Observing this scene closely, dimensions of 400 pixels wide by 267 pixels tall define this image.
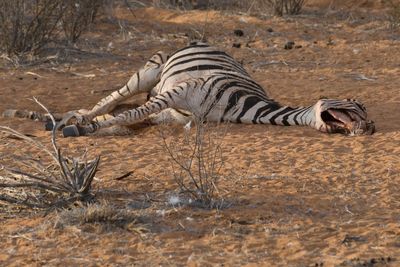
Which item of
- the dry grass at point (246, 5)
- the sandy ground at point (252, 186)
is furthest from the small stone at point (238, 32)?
the sandy ground at point (252, 186)

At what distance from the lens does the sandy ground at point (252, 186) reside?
379 cm

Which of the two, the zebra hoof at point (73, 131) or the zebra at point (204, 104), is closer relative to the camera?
the zebra at point (204, 104)

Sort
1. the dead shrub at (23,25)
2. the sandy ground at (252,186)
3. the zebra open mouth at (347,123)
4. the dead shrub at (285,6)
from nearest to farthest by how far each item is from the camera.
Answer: the sandy ground at (252,186), the zebra open mouth at (347,123), the dead shrub at (23,25), the dead shrub at (285,6)

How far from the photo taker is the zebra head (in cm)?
605

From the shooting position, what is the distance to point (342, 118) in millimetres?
6129

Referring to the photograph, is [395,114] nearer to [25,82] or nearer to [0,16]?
[25,82]

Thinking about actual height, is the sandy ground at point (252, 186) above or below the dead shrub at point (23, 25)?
below

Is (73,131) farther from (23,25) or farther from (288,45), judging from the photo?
(288,45)

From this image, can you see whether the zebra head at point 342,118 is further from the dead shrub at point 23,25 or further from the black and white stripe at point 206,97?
the dead shrub at point 23,25

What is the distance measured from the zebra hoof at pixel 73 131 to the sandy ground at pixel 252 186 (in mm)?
142

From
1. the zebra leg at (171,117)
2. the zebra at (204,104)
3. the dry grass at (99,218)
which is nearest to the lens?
the dry grass at (99,218)

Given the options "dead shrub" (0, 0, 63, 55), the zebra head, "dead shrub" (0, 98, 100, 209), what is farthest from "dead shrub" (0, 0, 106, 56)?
"dead shrub" (0, 98, 100, 209)

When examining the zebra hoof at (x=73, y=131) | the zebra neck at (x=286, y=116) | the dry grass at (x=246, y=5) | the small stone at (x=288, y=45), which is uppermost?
the dry grass at (x=246, y=5)

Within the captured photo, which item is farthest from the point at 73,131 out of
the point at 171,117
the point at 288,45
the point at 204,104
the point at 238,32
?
the point at 238,32
